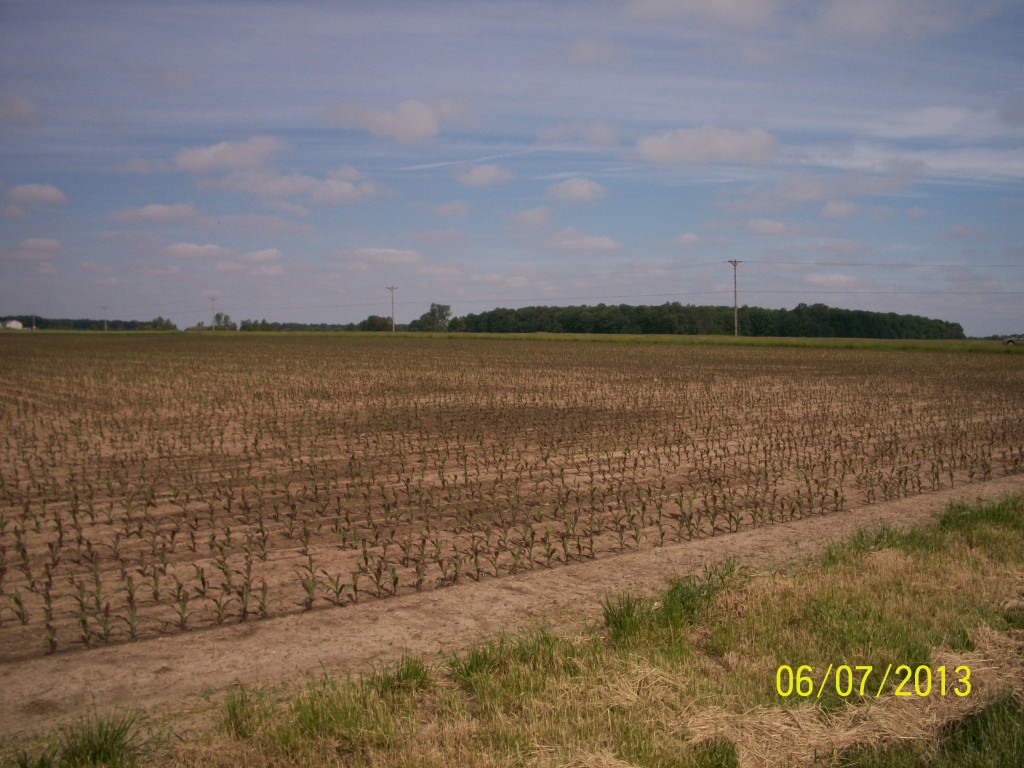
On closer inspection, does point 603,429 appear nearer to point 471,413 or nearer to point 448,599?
point 471,413

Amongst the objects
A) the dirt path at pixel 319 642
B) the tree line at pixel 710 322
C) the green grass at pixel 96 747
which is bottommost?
the dirt path at pixel 319 642

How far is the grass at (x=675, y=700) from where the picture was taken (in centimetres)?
439

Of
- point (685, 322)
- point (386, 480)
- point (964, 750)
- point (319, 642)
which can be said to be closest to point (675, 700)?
point (964, 750)

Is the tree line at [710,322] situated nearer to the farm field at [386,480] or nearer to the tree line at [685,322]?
the tree line at [685,322]

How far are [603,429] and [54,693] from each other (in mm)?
14436

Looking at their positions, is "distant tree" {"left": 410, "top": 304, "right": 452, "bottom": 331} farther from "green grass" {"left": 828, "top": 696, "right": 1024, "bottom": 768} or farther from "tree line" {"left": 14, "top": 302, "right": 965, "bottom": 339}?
"green grass" {"left": 828, "top": 696, "right": 1024, "bottom": 768}

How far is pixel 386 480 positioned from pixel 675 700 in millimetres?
8492

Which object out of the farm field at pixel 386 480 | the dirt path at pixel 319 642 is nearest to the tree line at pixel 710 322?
the farm field at pixel 386 480

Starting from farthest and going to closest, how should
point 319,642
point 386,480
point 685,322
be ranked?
point 685,322
point 386,480
point 319,642

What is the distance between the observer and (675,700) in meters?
4.96

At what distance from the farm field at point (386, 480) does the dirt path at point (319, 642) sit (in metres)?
0.32

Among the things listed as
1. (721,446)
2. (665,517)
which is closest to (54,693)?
(665,517)

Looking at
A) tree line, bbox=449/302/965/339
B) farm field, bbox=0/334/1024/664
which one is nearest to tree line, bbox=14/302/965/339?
tree line, bbox=449/302/965/339

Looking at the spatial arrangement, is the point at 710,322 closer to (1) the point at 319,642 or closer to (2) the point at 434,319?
(2) the point at 434,319
